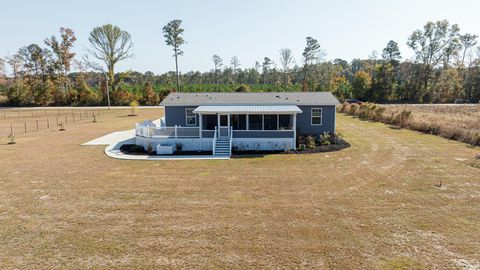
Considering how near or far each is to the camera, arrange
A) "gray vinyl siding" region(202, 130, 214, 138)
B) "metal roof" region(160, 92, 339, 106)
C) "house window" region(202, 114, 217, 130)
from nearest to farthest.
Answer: "gray vinyl siding" region(202, 130, 214, 138) < "house window" region(202, 114, 217, 130) < "metal roof" region(160, 92, 339, 106)

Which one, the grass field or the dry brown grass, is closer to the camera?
the grass field

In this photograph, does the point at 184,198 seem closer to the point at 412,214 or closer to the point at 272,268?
the point at 272,268

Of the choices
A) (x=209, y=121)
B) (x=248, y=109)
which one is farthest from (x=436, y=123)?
(x=209, y=121)

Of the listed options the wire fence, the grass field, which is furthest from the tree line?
the grass field

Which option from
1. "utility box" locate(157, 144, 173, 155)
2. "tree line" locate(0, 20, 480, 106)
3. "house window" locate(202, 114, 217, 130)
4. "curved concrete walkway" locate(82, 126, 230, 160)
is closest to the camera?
"curved concrete walkway" locate(82, 126, 230, 160)

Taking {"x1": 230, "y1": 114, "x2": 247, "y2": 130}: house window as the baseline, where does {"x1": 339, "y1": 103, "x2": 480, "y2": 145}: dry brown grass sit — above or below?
below

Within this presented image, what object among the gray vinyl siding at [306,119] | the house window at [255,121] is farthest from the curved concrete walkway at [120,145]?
the house window at [255,121]

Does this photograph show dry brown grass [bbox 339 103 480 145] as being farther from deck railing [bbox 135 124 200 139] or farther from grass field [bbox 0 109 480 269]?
deck railing [bbox 135 124 200 139]
